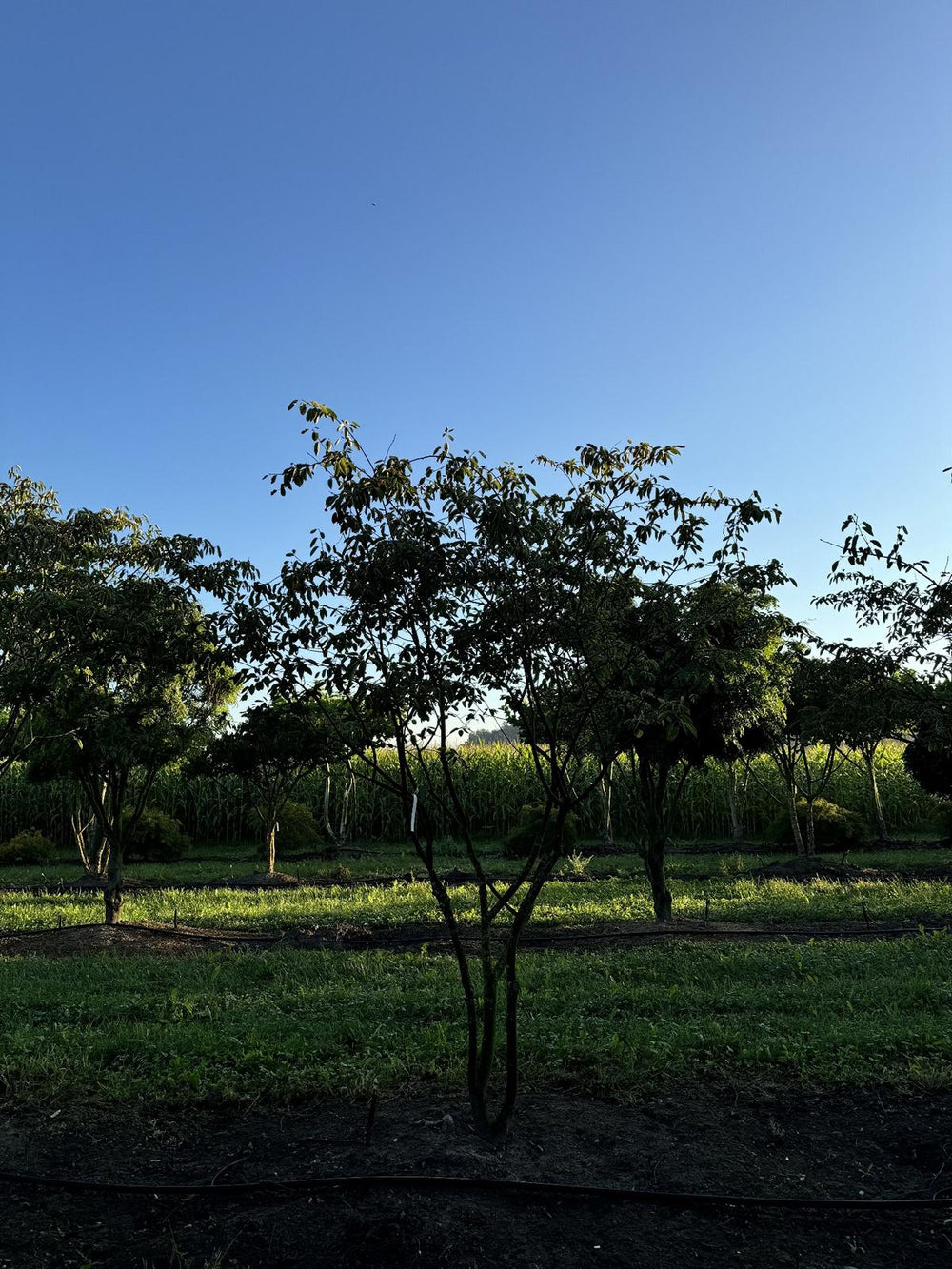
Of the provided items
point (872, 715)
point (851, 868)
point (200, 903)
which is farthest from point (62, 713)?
point (851, 868)

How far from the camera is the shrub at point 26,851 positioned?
2236cm

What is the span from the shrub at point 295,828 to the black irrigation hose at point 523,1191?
761 inches

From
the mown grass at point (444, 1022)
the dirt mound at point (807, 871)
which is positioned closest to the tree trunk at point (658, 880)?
the mown grass at point (444, 1022)

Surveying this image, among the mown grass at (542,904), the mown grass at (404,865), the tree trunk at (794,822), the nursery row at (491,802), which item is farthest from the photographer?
the nursery row at (491,802)

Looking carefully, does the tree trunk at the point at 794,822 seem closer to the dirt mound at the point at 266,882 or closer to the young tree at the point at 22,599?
the dirt mound at the point at 266,882

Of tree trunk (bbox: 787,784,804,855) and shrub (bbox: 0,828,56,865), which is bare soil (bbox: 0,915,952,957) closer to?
tree trunk (bbox: 787,784,804,855)

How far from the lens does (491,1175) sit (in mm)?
4188

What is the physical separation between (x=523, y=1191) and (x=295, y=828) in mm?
20106

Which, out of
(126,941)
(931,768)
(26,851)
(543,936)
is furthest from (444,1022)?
(26,851)

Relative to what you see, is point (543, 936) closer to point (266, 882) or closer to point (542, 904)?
point (542, 904)

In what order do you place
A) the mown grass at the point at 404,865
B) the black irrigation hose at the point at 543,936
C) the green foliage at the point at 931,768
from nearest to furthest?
the black irrigation hose at the point at 543,936 → the mown grass at the point at 404,865 → the green foliage at the point at 931,768

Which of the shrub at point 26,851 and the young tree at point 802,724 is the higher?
the young tree at point 802,724

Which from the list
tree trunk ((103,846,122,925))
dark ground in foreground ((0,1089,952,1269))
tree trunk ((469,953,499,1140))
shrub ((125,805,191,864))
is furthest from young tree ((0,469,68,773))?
shrub ((125,805,191,864))

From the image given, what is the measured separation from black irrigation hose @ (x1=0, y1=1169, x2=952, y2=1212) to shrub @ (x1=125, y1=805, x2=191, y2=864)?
18.8 m
